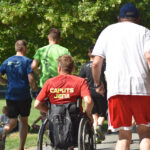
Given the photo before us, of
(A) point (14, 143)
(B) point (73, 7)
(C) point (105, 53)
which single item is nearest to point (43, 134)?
(C) point (105, 53)

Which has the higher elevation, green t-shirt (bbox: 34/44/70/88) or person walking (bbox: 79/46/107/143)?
green t-shirt (bbox: 34/44/70/88)

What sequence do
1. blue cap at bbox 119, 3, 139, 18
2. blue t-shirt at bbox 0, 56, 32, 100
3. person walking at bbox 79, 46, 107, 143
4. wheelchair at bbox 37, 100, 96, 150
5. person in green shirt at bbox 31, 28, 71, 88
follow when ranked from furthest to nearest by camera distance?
1. person walking at bbox 79, 46, 107, 143
2. person in green shirt at bbox 31, 28, 71, 88
3. blue t-shirt at bbox 0, 56, 32, 100
4. wheelchair at bbox 37, 100, 96, 150
5. blue cap at bbox 119, 3, 139, 18

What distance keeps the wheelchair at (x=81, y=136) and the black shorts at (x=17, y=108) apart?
1.47m

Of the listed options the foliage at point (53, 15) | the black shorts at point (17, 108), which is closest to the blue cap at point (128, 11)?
the black shorts at point (17, 108)

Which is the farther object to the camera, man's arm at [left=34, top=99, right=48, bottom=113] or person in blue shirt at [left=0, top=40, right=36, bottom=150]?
person in blue shirt at [left=0, top=40, right=36, bottom=150]

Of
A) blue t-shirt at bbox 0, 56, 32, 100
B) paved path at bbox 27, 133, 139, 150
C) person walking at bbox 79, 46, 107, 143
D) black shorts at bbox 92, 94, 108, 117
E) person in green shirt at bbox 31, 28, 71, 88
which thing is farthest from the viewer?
black shorts at bbox 92, 94, 108, 117

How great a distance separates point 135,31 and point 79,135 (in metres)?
1.59

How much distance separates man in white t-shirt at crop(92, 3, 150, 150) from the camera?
4.84 meters

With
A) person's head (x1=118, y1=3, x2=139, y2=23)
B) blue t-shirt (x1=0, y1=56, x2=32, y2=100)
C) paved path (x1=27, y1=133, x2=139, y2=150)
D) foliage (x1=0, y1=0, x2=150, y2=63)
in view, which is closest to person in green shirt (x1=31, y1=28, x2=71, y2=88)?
blue t-shirt (x1=0, y1=56, x2=32, y2=100)

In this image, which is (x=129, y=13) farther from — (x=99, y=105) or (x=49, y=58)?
(x=99, y=105)

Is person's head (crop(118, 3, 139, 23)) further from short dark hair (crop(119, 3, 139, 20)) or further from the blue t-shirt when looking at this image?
the blue t-shirt

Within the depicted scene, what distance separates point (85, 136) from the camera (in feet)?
→ 20.1

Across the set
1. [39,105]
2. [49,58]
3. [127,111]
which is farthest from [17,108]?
[127,111]

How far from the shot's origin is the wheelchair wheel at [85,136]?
234 inches
